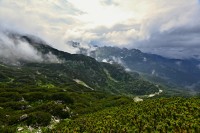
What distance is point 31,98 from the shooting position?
176000 millimetres

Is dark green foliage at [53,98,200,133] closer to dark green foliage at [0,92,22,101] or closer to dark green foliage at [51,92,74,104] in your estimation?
dark green foliage at [0,92,22,101]

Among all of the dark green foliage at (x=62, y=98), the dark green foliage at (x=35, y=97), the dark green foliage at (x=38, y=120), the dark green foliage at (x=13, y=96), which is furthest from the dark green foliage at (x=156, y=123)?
the dark green foliage at (x=62, y=98)

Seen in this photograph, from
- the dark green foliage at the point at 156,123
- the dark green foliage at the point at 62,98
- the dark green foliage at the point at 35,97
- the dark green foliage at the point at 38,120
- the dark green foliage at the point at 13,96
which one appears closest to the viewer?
the dark green foliage at the point at 156,123

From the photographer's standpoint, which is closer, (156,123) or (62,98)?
(156,123)

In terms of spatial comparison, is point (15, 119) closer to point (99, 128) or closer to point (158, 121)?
point (99, 128)

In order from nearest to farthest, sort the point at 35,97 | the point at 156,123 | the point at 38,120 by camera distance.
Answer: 1. the point at 156,123
2. the point at 38,120
3. the point at 35,97

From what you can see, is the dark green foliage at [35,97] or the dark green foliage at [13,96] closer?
the dark green foliage at [13,96]

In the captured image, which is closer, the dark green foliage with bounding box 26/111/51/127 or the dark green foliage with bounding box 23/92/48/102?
the dark green foliage with bounding box 26/111/51/127

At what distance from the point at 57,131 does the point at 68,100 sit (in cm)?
9337

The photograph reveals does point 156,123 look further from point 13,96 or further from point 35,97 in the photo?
point 13,96

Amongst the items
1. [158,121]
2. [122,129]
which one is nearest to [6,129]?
[122,129]

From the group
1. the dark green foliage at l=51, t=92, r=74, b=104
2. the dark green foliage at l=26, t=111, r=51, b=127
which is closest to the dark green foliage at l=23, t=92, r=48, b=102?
the dark green foliage at l=51, t=92, r=74, b=104

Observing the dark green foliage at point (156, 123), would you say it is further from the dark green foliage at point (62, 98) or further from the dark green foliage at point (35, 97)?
the dark green foliage at point (62, 98)

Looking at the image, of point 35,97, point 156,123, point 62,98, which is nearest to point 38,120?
point 156,123
